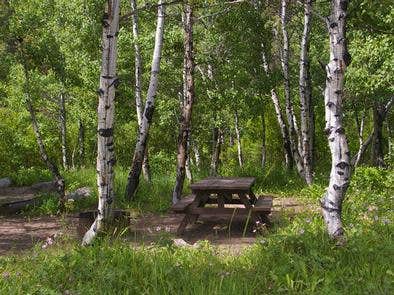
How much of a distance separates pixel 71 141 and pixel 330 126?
2482 cm

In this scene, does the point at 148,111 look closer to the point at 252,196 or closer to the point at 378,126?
the point at 252,196

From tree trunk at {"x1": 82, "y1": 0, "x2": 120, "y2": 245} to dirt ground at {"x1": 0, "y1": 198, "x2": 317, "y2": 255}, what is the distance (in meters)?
0.58

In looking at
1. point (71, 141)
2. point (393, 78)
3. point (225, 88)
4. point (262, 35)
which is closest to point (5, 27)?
point (225, 88)

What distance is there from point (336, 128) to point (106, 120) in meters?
3.36

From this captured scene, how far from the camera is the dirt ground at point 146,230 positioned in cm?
790

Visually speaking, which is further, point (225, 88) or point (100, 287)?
point (225, 88)

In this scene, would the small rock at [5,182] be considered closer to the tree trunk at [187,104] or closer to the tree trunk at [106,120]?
the tree trunk at [187,104]

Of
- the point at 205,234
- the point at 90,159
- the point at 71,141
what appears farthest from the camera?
the point at 90,159

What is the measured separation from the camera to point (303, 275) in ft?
16.1

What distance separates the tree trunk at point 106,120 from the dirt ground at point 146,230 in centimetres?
58

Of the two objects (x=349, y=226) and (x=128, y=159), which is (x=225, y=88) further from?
(x=128, y=159)

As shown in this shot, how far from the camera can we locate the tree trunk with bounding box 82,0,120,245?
23.3 feet

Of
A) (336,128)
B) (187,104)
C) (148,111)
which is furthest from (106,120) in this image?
(148,111)

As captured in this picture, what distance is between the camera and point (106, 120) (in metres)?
7.12
